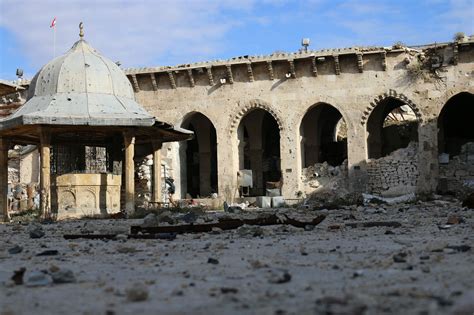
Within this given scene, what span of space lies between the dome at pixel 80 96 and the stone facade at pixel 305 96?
7131mm

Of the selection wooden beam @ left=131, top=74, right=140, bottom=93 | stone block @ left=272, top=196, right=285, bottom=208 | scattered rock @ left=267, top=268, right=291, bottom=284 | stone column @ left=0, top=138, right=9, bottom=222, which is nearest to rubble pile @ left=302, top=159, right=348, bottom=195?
stone block @ left=272, top=196, right=285, bottom=208

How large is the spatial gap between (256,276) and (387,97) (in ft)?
63.7

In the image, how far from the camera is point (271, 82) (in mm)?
24188

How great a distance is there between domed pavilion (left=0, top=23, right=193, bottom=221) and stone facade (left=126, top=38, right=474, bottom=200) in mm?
6353

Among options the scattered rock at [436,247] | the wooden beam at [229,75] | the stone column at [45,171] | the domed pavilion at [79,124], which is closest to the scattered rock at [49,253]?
the scattered rock at [436,247]

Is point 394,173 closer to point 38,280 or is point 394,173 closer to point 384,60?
point 384,60

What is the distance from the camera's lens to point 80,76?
17.0 metres

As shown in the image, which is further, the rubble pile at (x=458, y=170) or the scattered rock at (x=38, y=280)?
the rubble pile at (x=458, y=170)

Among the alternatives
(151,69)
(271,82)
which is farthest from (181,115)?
(271,82)

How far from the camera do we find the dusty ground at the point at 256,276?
3.27m

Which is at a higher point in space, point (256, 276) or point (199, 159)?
point (199, 159)

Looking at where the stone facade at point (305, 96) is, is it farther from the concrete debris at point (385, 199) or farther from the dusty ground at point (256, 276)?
the dusty ground at point (256, 276)

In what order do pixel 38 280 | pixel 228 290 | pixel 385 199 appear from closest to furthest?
pixel 228 290
pixel 38 280
pixel 385 199

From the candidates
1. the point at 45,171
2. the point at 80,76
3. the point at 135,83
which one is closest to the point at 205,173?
the point at 135,83
